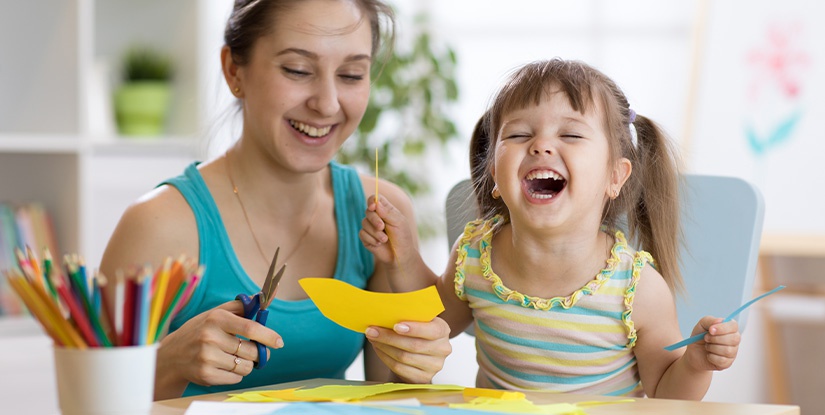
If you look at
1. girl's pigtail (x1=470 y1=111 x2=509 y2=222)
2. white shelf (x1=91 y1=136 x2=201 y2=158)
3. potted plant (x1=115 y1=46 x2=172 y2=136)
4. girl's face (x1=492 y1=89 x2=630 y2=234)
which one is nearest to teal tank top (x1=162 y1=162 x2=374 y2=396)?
girl's pigtail (x1=470 y1=111 x2=509 y2=222)

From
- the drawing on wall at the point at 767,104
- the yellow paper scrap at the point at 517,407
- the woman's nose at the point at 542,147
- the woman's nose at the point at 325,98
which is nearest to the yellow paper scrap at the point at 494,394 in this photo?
the yellow paper scrap at the point at 517,407

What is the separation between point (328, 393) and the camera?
109cm

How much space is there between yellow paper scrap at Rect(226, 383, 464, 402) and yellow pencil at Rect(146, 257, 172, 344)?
8.9 inches

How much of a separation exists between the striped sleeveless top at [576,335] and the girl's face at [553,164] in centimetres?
9

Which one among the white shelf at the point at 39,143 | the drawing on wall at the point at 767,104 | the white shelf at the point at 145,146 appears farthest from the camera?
the drawing on wall at the point at 767,104

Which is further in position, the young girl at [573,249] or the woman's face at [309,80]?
the woman's face at [309,80]

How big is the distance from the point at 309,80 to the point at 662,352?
69 centimetres

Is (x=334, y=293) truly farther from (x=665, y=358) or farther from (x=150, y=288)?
(x=665, y=358)

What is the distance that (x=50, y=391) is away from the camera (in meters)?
2.50

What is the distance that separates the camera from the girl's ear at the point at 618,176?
1.40 m

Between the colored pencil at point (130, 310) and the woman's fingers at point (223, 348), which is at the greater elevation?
the colored pencil at point (130, 310)

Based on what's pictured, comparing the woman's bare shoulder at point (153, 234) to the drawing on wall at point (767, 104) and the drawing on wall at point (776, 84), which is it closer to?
the drawing on wall at point (767, 104)

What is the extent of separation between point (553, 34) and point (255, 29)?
2.33 metres

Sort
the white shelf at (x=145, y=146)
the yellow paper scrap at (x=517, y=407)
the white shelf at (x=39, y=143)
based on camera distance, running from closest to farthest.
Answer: the yellow paper scrap at (x=517, y=407)
the white shelf at (x=39, y=143)
the white shelf at (x=145, y=146)
